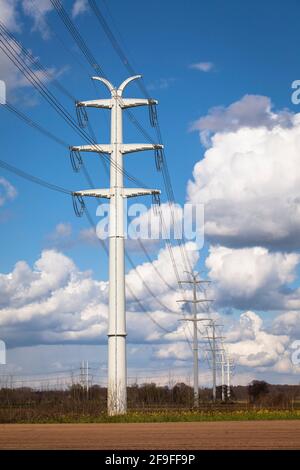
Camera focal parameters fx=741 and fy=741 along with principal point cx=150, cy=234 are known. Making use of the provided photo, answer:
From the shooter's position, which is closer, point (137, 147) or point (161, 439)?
point (161, 439)

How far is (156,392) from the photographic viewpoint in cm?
11231

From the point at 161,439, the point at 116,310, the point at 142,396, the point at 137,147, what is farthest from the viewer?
the point at 142,396

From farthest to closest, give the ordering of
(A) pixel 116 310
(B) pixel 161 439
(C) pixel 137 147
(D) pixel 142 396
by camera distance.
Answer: (D) pixel 142 396 → (C) pixel 137 147 → (A) pixel 116 310 → (B) pixel 161 439

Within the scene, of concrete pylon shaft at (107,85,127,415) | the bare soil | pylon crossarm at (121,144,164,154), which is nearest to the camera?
the bare soil

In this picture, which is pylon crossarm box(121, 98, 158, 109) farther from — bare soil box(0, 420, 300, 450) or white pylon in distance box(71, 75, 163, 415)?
bare soil box(0, 420, 300, 450)

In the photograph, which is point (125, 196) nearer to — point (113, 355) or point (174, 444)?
point (113, 355)

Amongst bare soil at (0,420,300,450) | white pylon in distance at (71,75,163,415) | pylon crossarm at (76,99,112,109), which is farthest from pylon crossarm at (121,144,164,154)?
bare soil at (0,420,300,450)

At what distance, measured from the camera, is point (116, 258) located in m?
50.2

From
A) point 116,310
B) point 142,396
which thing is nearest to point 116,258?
point 116,310

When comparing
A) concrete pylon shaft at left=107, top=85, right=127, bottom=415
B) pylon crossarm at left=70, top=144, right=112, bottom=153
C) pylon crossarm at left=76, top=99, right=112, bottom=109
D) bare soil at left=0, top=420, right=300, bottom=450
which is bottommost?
bare soil at left=0, top=420, right=300, bottom=450

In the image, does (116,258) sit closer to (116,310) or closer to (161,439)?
(116,310)

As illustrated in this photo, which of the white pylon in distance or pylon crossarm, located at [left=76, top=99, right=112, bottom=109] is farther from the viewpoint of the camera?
pylon crossarm, located at [left=76, top=99, right=112, bottom=109]

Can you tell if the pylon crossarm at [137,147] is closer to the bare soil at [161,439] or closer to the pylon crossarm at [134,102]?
the pylon crossarm at [134,102]

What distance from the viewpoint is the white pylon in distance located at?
49594mm
